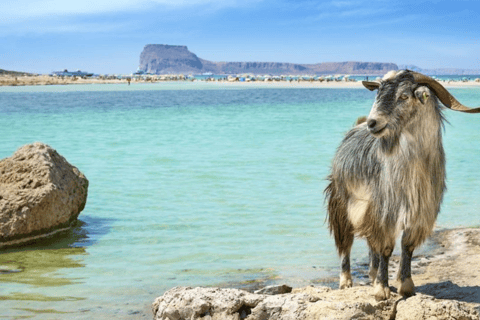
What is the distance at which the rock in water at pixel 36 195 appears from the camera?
6.90 meters

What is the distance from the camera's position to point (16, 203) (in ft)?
22.7

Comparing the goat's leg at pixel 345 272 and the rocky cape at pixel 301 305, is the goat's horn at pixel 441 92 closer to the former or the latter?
the rocky cape at pixel 301 305

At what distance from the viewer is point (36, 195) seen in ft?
22.9

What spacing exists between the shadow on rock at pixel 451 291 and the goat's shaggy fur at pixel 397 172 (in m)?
0.40

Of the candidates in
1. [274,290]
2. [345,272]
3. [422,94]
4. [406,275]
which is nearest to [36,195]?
[274,290]

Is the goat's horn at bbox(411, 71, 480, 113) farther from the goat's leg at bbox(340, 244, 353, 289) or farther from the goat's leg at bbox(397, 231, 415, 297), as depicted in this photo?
the goat's leg at bbox(340, 244, 353, 289)

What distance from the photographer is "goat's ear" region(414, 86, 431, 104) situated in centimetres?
385

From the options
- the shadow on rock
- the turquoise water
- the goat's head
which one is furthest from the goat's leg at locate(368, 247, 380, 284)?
the goat's head

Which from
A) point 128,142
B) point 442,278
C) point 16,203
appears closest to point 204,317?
point 442,278

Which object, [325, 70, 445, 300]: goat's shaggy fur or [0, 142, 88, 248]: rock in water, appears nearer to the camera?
[325, 70, 445, 300]: goat's shaggy fur

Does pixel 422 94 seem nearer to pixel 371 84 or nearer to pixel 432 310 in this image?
pixel 371 84

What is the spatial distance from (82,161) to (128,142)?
13.2 feet

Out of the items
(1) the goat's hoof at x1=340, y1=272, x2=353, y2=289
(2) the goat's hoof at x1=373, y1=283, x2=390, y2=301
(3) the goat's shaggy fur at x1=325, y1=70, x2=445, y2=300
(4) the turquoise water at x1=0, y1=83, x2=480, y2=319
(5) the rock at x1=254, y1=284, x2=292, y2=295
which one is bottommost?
(4) the turquoise water at x1=0, y1=83, x2=480, y2=319

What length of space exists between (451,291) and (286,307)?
172cm
